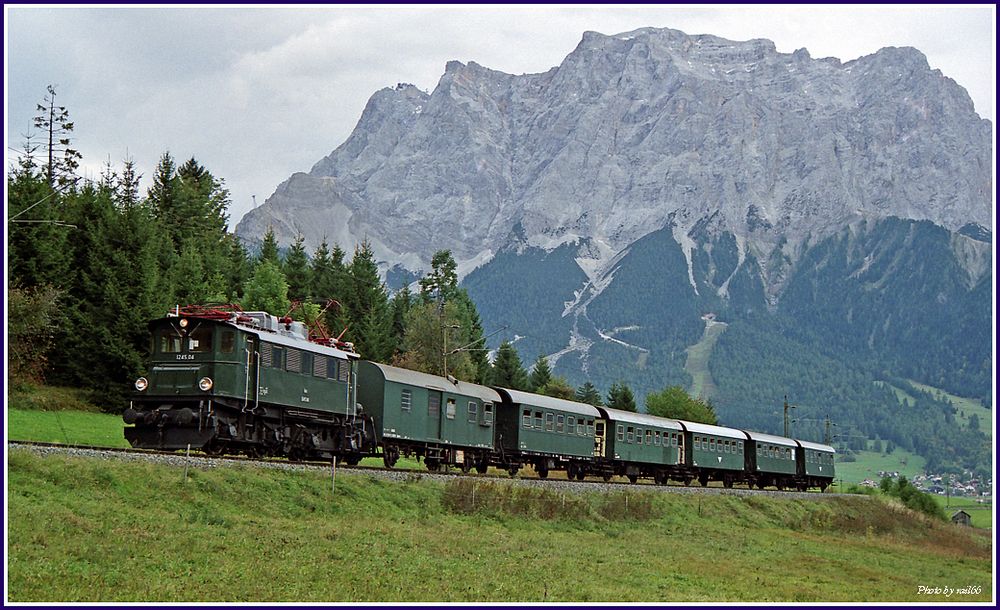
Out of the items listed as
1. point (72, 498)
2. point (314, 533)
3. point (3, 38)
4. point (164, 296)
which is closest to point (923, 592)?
point (314, 533)

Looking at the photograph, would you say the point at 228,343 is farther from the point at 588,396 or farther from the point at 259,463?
the point at 588,396

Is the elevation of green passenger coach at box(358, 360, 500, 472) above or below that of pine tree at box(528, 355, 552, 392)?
below

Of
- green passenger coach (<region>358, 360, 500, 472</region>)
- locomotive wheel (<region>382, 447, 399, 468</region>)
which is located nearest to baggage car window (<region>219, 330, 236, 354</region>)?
green passenger coach (<region>358, 360, 500, 472</region>)

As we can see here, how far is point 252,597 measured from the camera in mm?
21578

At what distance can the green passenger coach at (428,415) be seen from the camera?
40.9m

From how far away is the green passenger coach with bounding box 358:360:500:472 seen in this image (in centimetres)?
4094

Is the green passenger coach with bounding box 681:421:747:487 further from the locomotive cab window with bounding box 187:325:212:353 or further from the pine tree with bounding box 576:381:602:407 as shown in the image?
the pine tree with bounding box 576:381:602:407

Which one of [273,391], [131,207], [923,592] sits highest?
[131,207]

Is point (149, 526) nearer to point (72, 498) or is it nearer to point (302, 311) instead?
point (72, 498)

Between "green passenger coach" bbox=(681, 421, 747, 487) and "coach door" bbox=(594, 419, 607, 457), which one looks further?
"green passenger coach" bbox=(681, 421, 747, 487)

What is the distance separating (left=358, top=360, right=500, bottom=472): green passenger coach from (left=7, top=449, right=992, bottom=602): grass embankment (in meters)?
3.38

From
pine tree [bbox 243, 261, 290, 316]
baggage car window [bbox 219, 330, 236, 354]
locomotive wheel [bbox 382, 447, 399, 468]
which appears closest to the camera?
baggage car window [bbox 219, 330, 236, 354]

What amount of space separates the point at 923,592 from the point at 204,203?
269 feet

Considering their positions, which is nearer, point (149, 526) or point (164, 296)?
point (149, 526)
